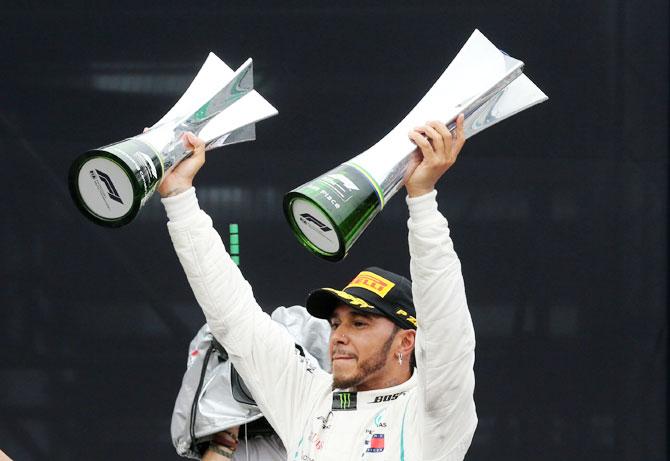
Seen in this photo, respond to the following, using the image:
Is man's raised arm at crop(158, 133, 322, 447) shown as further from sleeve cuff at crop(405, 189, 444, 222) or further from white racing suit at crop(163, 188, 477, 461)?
sleeve cuff at crop(405, 189, 444, 222)

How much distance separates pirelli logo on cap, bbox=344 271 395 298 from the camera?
2555mm

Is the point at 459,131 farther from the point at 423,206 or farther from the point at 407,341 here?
the point at 407,341

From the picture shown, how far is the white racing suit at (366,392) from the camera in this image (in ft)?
7.01

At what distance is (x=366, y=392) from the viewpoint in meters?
2.45

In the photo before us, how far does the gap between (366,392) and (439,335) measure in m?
0.34

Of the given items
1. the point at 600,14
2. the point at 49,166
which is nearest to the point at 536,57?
the point at 600,14

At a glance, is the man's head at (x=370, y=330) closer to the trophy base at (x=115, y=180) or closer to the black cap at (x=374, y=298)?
the black cap at (x=374, y=298)

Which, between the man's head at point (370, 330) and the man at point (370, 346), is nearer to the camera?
the man at point (370, 346)

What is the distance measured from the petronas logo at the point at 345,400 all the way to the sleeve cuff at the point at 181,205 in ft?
1.40

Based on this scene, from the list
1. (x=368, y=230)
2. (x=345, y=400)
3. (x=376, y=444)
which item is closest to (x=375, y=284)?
(x=345, y=400)

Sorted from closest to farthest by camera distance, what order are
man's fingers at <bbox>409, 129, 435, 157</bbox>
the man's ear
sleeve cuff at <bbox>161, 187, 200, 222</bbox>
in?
man's fingers at <bbox>409, 129, 435, 157</bbox> < sleeve cuff at <bbox>161, 187, 200, 222</bbox> < the man's ear

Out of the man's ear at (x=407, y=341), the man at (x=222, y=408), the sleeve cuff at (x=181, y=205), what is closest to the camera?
the sleeve cuff at (x=181, y=205)

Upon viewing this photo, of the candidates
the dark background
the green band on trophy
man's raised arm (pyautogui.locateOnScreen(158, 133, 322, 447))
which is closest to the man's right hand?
man's raised arm (pyautogui.locateOnScreen(158, 133, 322, 447))

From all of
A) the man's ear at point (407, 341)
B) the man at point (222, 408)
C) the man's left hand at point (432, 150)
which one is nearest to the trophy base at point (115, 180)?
the man's left hand at point (432, 150)
